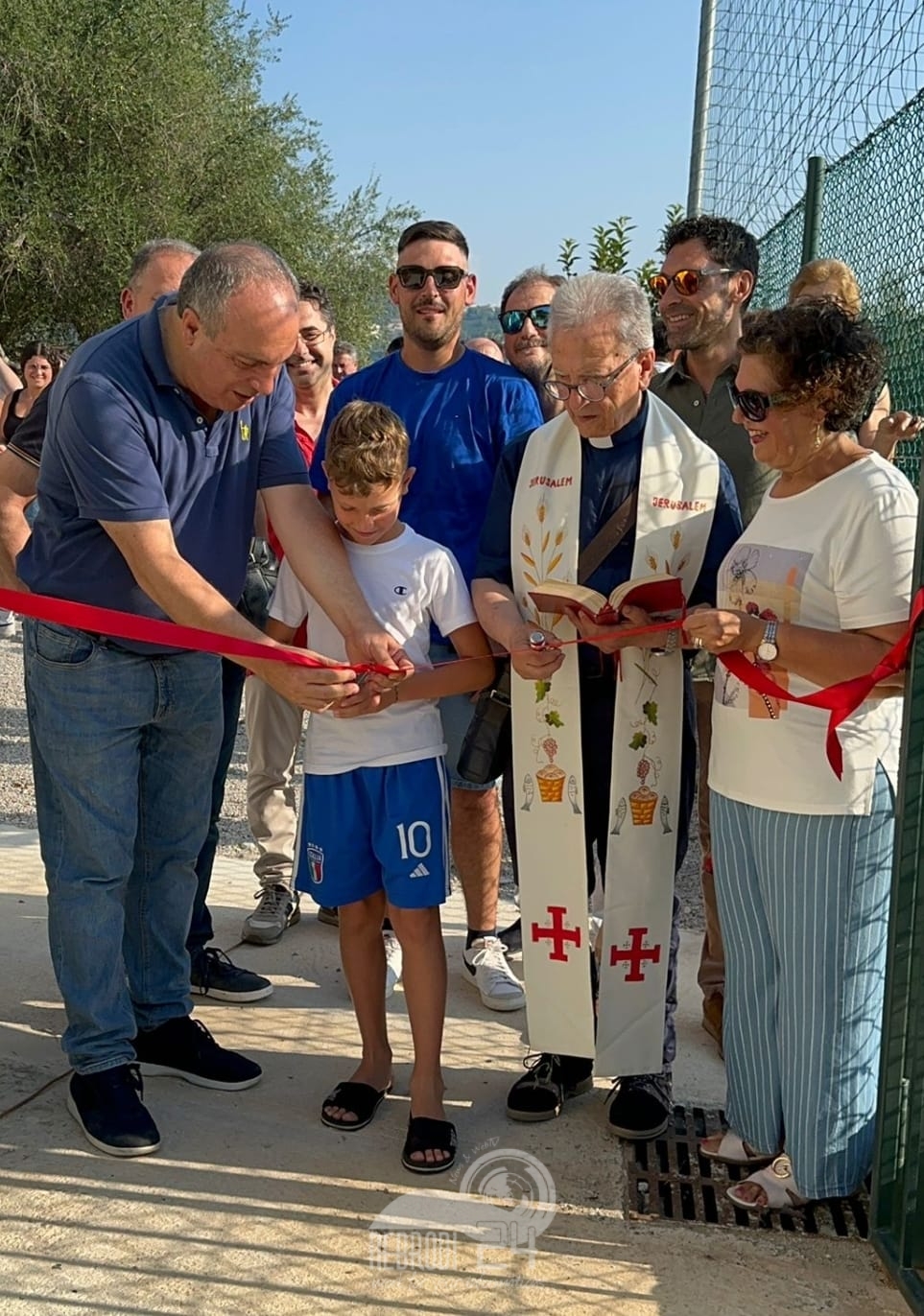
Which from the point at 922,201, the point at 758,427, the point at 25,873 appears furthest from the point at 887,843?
the point at 25,873

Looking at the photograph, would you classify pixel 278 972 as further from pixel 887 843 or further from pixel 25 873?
pixel 887 843

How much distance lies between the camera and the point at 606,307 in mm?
3209

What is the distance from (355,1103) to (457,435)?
1944 mm

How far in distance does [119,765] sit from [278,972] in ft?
4.69

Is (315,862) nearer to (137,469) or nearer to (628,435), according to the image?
(137,469)

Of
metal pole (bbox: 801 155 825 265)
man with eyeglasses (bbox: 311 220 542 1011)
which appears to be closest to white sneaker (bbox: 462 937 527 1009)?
man with eyeglasses (bbox: 311 220 542 1011)

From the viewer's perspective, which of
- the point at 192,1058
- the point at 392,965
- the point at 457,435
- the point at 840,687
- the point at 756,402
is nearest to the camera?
the point at 840,687

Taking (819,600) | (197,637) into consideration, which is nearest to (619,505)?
(819,600)

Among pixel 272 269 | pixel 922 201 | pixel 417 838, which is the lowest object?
pixel 417 838

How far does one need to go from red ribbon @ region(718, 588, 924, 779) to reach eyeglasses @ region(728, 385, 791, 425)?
51 centimetres

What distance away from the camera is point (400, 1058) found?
12.8 ft

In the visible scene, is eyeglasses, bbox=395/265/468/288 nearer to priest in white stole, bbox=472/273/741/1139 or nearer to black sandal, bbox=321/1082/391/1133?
priest in white stole, bbox=472/273/741/1139

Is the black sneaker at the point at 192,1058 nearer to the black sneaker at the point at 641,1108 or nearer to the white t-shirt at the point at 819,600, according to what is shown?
the black sneaker at the point at 641,1108

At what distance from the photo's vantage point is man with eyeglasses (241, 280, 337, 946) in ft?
16.3
